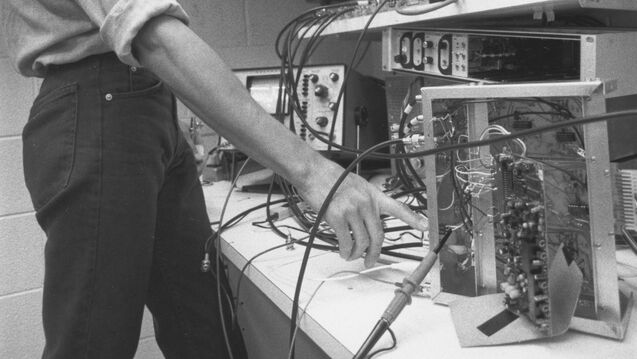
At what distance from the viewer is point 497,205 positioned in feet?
2.28

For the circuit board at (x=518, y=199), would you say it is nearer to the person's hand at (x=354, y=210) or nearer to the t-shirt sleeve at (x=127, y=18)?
the person's hand at (x=354, y=210)

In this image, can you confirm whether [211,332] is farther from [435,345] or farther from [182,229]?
[435,345]

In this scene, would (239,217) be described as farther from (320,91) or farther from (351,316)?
(351,316)

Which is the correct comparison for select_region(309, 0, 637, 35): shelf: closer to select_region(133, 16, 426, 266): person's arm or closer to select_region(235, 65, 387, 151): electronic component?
select_region(235, 65, 387, 151): electronic component

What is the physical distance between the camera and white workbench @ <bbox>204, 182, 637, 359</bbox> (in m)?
0.59

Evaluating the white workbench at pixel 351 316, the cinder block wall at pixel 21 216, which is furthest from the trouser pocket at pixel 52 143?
the cinder block wall at pixel 21 216

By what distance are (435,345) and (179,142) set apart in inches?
29.3

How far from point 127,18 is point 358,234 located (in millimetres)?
436

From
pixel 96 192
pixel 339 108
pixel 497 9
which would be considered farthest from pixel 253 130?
pixel 339 108

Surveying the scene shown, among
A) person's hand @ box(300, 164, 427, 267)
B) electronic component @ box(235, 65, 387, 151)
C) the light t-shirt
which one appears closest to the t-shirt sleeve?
the light t-shirt

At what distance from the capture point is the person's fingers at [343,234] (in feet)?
2.49

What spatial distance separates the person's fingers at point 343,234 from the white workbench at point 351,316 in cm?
6

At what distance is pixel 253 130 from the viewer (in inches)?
30.7

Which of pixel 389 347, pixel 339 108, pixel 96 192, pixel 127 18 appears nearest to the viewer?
pixel 389 347
